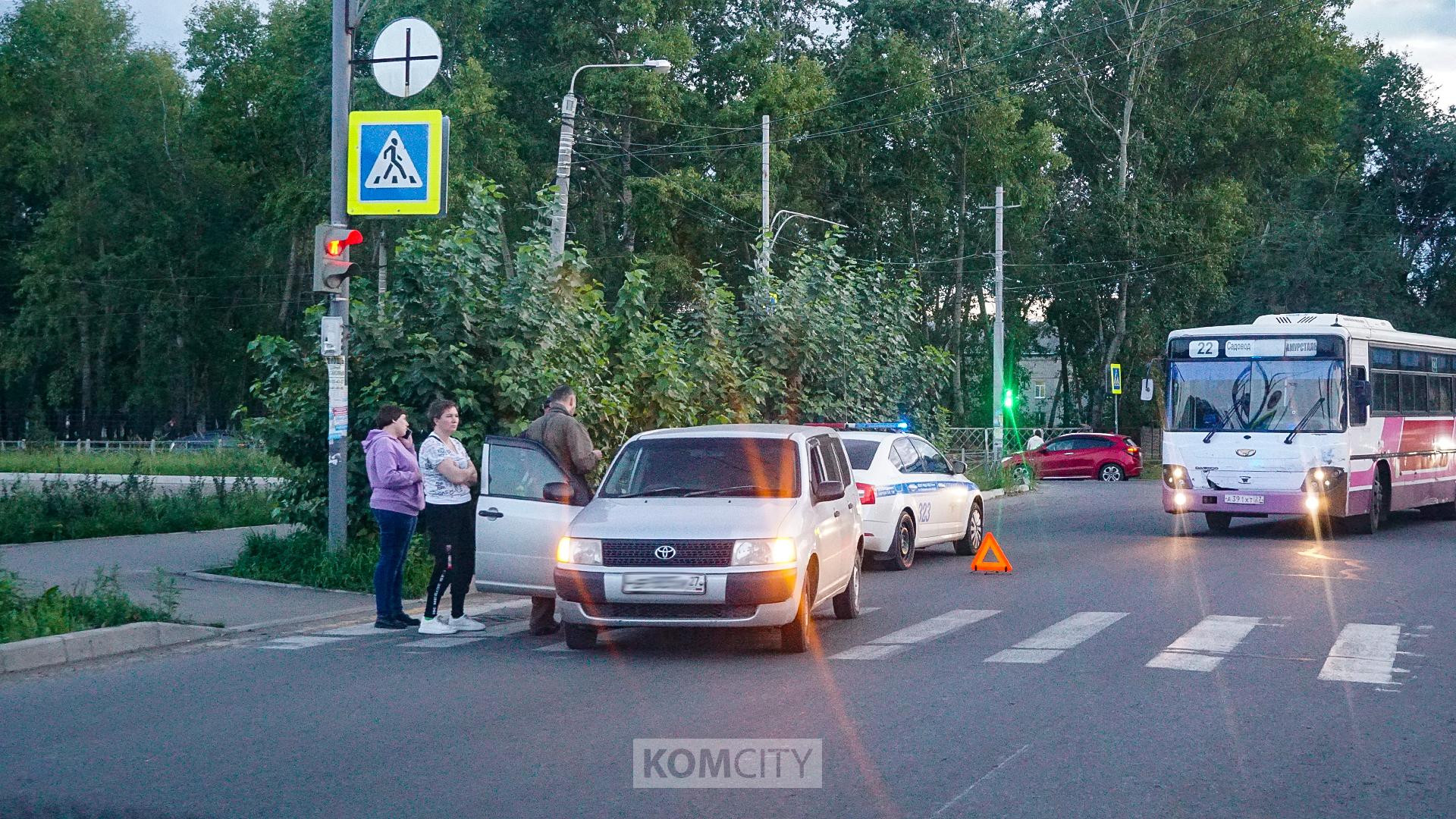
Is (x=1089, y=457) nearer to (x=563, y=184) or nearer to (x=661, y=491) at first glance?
(x=563, y=184)

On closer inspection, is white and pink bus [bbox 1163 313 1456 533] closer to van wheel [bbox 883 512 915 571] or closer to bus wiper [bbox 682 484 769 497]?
van wheel [bbox 883 512 915 571]

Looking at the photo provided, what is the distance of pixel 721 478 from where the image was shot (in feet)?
37.2

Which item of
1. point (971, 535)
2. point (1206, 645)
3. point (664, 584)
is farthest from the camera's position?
point (971, 535)

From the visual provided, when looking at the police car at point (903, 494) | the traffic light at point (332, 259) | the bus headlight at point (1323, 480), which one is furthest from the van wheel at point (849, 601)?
the bus headlight at point (1323, 480)

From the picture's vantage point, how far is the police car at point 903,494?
1670cm

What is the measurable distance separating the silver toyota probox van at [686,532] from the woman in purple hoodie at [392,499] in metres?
0.62

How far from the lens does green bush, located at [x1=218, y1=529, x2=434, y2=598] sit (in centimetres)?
1413

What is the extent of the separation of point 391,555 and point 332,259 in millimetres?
3679

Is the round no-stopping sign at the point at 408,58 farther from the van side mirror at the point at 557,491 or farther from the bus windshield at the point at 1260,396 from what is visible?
the bus windshield at the point at 1260,396

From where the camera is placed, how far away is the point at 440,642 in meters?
11.4

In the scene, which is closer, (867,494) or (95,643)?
(95,643)

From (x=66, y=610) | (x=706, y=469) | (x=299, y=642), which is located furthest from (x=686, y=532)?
(x=66, y=610)

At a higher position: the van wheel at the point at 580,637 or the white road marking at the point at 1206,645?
the van wheel at the point at 580,637

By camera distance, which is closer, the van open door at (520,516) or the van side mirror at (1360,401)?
the van open door at (520,516)
